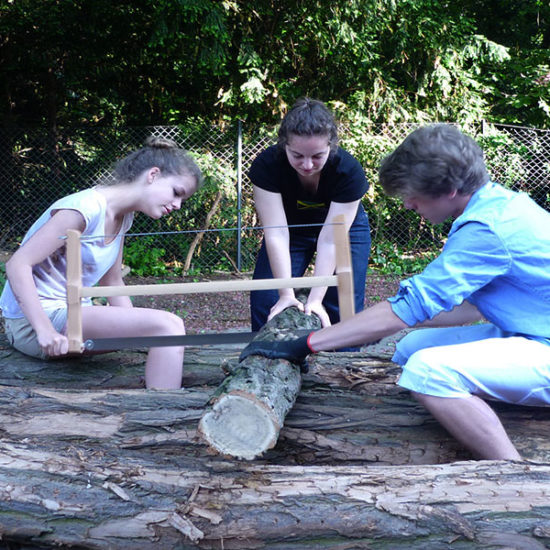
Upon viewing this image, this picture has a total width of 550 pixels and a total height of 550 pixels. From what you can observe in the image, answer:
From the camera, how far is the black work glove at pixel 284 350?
2670 mm

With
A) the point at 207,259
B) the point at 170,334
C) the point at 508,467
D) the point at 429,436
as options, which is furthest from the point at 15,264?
the point at 207,259

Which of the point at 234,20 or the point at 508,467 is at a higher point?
the point at 234,20

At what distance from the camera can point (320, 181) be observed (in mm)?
3725

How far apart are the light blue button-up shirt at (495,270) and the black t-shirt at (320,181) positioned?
112 centimetres

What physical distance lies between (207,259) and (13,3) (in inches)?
221

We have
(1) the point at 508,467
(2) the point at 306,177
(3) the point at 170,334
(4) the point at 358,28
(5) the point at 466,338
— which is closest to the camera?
(1) the point at 508,467

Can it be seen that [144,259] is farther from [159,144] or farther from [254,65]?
[159,144]

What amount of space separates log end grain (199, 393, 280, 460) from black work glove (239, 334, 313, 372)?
419 millimetres

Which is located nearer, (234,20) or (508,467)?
(508,467)

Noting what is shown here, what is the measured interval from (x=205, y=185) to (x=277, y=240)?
585 cm

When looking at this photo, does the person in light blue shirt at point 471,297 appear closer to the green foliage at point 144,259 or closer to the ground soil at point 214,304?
the ground soil at point 214,304

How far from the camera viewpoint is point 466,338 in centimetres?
291

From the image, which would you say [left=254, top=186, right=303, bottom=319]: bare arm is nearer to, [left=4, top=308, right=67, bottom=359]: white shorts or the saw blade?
the saw blade

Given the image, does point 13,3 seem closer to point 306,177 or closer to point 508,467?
point 306,177
